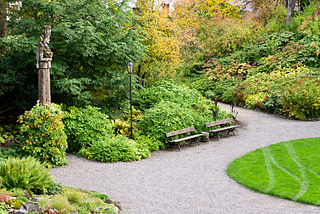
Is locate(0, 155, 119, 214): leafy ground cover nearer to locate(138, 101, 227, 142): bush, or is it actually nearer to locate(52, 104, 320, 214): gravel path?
locate(52, 104, 320, 214): gravel path

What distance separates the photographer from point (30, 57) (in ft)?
39.9

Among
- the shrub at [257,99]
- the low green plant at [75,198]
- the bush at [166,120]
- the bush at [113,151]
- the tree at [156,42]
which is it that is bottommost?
the low green plant at [75,198]

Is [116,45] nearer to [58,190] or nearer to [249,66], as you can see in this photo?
[58,190]

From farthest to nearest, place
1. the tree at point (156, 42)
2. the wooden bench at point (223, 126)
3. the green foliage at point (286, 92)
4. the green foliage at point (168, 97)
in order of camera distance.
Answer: the tree at point (156, 42) < the green foliage at point (286, 92) < the green foliage at point (168, 97) < the wooden bench at point (223, 126)

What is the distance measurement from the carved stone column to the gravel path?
2093 mm

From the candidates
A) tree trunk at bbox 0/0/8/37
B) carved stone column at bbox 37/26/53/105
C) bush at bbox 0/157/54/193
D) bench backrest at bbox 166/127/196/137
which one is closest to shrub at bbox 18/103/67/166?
carved stone column at bbox 37/26/53/105

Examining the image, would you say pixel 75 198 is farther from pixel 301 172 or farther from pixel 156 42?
pixel 156 42

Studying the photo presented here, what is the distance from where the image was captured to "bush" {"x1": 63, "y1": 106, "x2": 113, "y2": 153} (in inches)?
459

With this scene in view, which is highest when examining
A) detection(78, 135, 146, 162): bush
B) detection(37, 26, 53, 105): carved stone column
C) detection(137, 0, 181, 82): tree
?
detection(137, 0, 181, 82): tree

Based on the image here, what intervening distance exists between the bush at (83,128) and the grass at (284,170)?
14.6 ft

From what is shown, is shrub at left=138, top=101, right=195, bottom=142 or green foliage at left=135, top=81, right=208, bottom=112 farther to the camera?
green foliage at left=135, top=81, right=208, bottom=112

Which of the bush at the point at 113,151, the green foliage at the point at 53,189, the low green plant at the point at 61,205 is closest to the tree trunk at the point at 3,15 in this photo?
the bush at the point at 113,151

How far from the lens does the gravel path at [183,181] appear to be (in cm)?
749

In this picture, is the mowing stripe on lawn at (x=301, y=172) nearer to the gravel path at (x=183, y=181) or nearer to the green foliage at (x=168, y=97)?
the gravel path at (x=183, y=181)
